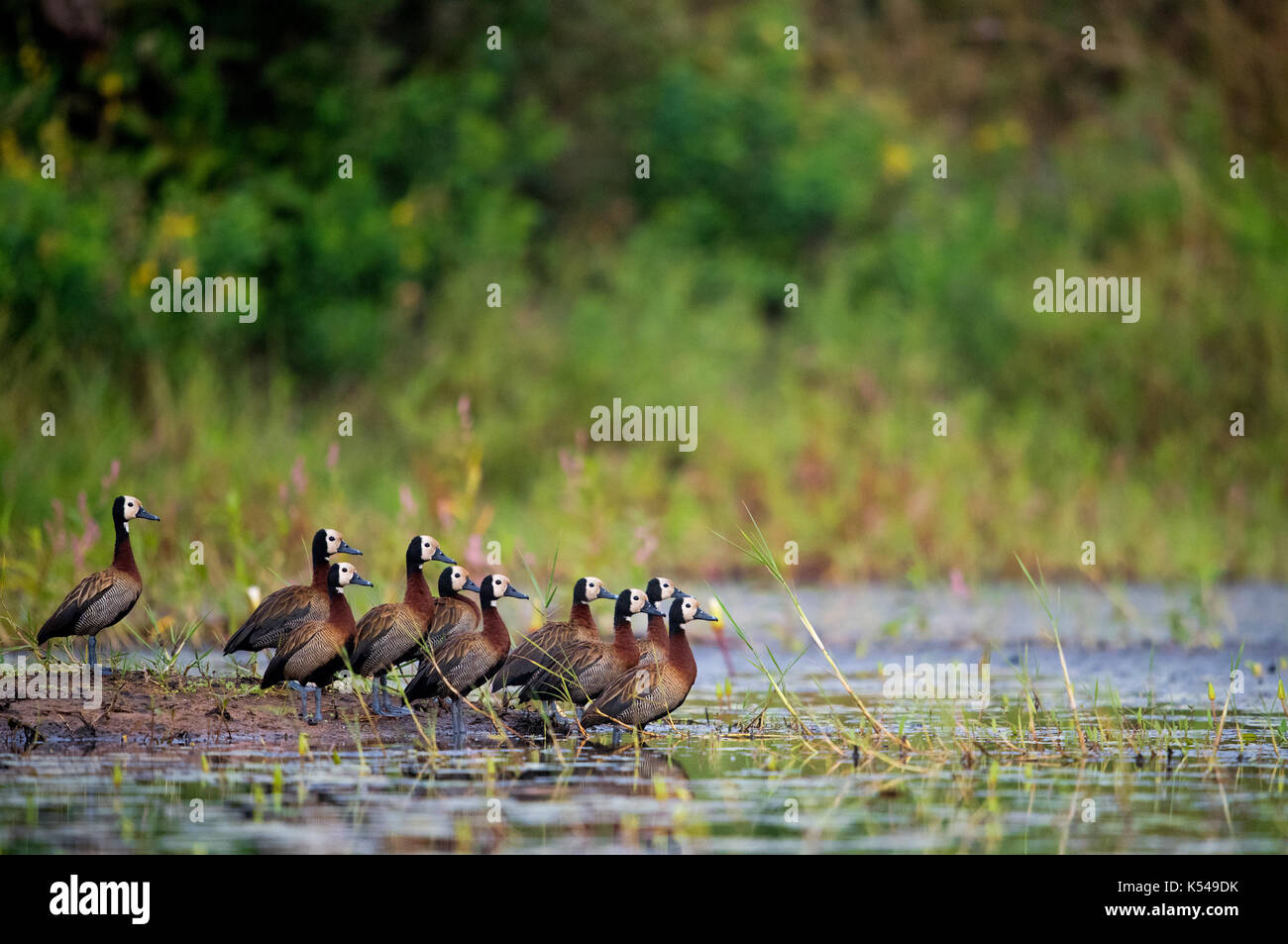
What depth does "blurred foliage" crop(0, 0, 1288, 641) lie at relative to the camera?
49.0 feet

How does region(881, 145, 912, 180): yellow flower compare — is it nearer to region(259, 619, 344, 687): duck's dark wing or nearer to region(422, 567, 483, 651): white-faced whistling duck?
region(422, 567, 483, 651): white-faced whistling duck

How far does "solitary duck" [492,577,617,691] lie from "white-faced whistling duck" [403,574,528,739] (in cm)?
15

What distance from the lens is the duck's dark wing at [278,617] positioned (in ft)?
31.0

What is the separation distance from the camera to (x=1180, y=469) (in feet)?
57.1

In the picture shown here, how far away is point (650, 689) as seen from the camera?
9133 mm

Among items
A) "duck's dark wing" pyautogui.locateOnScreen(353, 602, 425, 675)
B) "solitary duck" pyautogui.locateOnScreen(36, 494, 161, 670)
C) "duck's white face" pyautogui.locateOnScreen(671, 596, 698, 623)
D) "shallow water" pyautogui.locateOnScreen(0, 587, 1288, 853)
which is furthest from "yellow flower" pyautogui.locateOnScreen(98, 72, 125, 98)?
"duck's white face" pyautogui.locateOnScreen(671, 596, 698, 623)

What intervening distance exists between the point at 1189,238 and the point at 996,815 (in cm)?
1274

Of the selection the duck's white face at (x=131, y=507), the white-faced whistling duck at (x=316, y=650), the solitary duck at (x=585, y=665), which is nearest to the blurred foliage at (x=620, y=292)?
the duck's white face at (x=131, y=507)

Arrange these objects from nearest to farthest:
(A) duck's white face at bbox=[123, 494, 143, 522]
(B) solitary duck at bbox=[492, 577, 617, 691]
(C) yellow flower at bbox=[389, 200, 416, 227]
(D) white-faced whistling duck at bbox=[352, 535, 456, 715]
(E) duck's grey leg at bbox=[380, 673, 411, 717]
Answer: (D) white-faced whistling duck at bbox=[352, 535, 456, 715], (B) solitary duck at bbox=[492, 577, 617, 691], (E) duck's grey leg at bbox=[380, 673, 411, 717], (A) duck's white face at bbox=[123, 494, 143, 522], (C) yellow flower at bbox=[389, 200, 416, 227]

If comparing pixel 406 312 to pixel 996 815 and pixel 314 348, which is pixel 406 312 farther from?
pixel 996 815

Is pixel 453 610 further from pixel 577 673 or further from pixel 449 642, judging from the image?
pixel 577 673

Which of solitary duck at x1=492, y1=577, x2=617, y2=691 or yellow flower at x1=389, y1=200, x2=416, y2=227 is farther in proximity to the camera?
yellow flower at x1=389, y1=200, x2=416, y2=227

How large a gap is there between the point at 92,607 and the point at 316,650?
46.7 inches

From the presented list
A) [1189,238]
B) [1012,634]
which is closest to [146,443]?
[1012,634]
